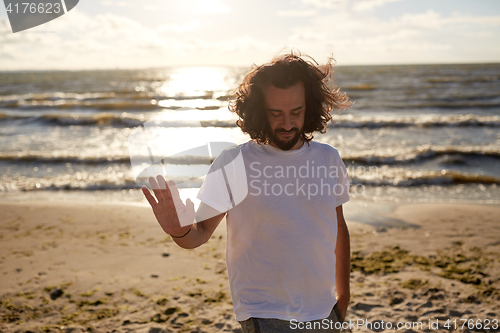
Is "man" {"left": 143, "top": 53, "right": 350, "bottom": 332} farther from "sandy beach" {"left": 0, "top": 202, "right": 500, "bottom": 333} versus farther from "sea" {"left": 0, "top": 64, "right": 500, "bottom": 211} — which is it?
"sandy beach" {"left": 0, "top": 202, "right": 500, "bottom": 333}

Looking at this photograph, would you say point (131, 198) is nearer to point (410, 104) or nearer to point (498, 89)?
point (410, 104)

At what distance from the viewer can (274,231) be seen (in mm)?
1858

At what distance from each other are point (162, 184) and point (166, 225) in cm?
20

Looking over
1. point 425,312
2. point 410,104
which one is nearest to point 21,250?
point 425,312

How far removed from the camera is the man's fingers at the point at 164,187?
63.1 inches

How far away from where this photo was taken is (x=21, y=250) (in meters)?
5.23

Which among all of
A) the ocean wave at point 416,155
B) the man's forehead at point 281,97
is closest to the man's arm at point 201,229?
the man's forehead at point 281,97

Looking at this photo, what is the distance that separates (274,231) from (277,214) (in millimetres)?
88

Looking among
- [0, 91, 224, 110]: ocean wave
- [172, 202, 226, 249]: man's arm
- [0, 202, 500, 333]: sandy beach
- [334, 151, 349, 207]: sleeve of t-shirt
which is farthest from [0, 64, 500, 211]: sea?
[0, 202, 500, 333]: sandy beach

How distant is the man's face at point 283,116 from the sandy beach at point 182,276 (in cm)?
244

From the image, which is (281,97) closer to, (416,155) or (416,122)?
(416,155)

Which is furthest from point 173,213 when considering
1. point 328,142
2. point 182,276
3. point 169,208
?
point 328,142

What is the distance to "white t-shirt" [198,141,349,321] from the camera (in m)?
1.85

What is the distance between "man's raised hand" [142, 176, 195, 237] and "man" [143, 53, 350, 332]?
0.13 ft
